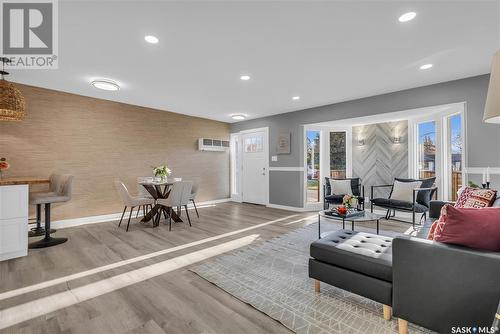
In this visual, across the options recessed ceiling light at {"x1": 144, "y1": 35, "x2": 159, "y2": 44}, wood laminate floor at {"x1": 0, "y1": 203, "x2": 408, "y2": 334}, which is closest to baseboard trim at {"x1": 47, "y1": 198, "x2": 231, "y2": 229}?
wood laminate floor at {"x1": 0, "y1": 203, "x2": 408, "y2": 334}

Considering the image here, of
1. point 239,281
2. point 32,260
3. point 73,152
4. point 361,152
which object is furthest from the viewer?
point 361,152

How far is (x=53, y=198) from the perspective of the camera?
3381 millimetres

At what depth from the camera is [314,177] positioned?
19.1 feet

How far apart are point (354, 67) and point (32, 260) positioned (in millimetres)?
4858

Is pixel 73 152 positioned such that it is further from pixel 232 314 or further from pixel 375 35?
pixel 375 35

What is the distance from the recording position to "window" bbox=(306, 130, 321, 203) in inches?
228

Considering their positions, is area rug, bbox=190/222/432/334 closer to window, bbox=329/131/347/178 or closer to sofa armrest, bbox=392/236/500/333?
sofa armrest, bbox=392/236/500/333

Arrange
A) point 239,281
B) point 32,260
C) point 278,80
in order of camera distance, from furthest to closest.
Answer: point 278,80 → point 32,260 → point 239,281

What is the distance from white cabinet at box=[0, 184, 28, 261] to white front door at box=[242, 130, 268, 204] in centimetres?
486

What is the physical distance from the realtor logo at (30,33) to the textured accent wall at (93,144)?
3.64ft

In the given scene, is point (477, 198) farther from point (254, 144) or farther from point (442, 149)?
point (254, 144)

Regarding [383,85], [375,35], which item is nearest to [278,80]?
[375,35]

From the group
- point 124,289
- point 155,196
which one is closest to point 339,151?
point 155,196

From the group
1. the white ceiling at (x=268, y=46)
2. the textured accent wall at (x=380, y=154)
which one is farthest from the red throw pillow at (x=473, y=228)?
the textured accent wall at (x=380, y=154)
